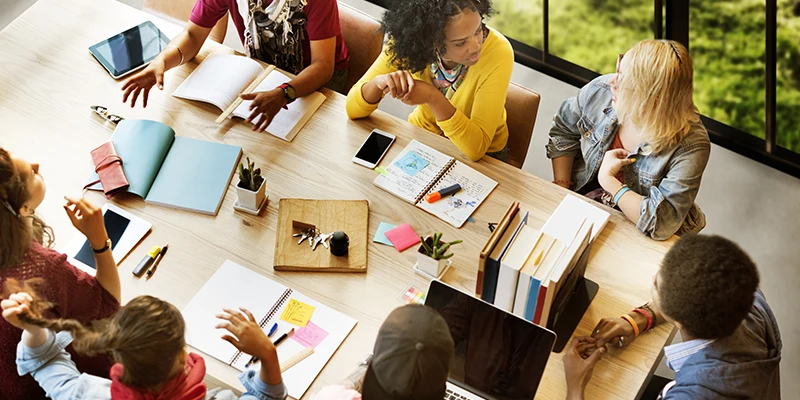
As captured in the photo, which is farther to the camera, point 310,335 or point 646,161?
point 646,161

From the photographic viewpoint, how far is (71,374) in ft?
5.88

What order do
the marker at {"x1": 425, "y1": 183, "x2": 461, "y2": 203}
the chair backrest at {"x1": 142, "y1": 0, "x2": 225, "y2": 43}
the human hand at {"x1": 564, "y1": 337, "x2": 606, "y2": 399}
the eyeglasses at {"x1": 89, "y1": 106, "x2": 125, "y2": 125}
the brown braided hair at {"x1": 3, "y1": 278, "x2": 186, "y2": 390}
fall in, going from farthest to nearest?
the chair backrest at {"x1": 142, "y1": 0, "x2": 225, "y2": 43} < the eyeglasses at {"x1": 89, "y1": 106, "x2": 125, "y2": 125} < the marker at {"x1": 425, "y1": 183, "x2": 461, "y2": 203} < the human hand at {"x1": 564, "y1": 337, "x2": 606, "y2": 399} < the brown braided hair at {"x1": 3, "y1": 278, "x2": 186, "y2": 390}

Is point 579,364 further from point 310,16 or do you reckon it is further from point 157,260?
point 310,16

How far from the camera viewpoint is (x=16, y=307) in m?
1.69

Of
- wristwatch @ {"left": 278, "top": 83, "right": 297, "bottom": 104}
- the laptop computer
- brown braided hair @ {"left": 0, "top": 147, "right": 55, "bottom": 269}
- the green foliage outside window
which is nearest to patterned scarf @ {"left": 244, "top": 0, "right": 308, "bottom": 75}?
wristwatch @ {"left": 278, "top": 83, "right": 297, "bottom": 104}

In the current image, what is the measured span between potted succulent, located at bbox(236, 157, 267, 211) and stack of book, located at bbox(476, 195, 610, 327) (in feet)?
2.21

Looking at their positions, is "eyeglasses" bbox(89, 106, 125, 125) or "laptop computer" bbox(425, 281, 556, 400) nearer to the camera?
"laptop computer" bbox(425, 281, 556, 400)

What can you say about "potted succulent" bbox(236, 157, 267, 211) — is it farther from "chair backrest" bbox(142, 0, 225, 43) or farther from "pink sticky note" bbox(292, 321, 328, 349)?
"chair backrest" bbox(142, 0, 225, 43)

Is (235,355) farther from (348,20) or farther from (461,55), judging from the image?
(348,20)

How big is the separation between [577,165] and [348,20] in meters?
0.95

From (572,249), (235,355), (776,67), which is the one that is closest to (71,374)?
(235,355)

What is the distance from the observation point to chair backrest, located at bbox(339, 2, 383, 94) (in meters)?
2.73

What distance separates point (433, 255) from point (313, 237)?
0.35 m

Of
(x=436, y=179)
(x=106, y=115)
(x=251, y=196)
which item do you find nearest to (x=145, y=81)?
(x=106, y=115)
